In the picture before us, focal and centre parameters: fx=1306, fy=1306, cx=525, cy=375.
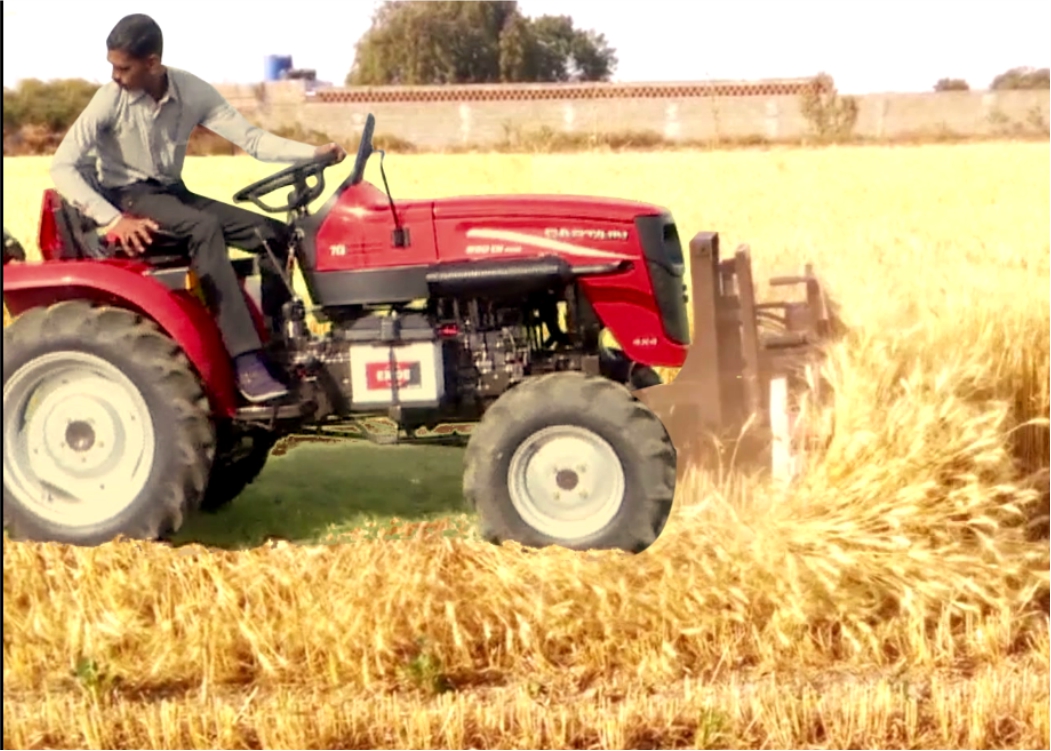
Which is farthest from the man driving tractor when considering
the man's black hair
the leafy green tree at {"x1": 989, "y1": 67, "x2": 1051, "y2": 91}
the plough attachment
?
the leafy green tree at {"x1": 989, "y1": 67, "x2": 1051, "y2": 91}

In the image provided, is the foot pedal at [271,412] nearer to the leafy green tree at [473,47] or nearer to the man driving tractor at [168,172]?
the man driving tractor at [168,172]

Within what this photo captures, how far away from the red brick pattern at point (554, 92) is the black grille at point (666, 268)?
1.46 feet

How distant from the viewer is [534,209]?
162 inches

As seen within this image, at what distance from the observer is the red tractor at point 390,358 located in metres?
4.04

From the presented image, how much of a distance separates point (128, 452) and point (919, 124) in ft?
9.47

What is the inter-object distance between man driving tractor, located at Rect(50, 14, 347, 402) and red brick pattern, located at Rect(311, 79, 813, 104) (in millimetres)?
200

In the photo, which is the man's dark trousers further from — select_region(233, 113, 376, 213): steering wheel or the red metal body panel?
the red metal body panel

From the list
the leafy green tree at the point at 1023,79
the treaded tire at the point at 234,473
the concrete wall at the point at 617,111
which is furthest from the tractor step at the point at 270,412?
the leafy green tree at the point at 1023,79

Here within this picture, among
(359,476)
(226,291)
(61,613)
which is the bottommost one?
(61,613)

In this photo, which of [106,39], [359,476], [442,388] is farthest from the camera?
[359,476]

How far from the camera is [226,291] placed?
4.07m

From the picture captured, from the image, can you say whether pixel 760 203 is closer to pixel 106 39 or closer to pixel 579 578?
pixel 579 578

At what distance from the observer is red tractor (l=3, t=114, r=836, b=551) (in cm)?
404

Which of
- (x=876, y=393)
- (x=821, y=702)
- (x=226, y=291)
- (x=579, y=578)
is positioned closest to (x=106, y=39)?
(x=226, y=291)
